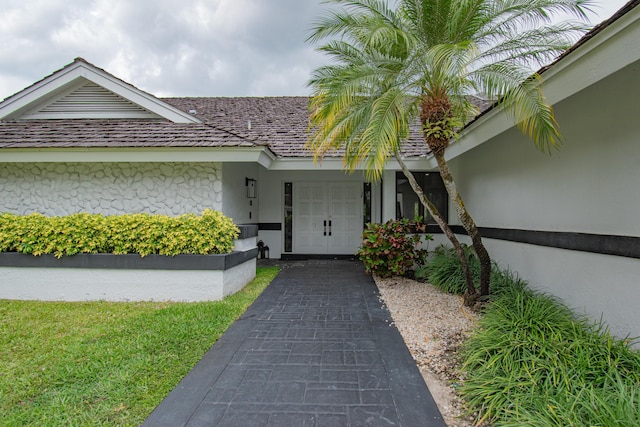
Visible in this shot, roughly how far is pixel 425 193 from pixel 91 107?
8766 millimetres

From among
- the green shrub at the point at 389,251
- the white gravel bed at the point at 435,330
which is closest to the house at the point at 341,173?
the green shrub at the point at 389,251

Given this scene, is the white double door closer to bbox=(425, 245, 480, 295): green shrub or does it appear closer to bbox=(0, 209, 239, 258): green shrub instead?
bbox=(425, 245, 480, 295): green shrub

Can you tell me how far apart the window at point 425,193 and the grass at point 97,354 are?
219 inches

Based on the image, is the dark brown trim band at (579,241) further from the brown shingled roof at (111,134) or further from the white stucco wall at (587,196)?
the brown shingled roof at (111,134)

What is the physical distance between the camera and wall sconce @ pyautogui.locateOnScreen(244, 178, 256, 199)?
9.04m

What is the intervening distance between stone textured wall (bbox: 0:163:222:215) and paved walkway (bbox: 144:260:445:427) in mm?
2817

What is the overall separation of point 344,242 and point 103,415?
28.7 feet

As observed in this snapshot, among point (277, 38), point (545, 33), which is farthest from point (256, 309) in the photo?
point (277, 38)

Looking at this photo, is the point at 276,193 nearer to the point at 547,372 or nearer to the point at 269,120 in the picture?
the point at 269,120

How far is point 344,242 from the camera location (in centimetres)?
1098

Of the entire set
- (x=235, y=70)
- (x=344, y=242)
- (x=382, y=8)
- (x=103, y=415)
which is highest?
(x=235, y=70)

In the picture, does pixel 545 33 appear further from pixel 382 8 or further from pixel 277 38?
pixel 277 38

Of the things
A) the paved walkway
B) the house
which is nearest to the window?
the house

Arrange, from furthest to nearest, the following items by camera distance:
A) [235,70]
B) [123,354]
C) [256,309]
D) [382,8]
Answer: [235,70], [256,309], [382,8], [123,354]
